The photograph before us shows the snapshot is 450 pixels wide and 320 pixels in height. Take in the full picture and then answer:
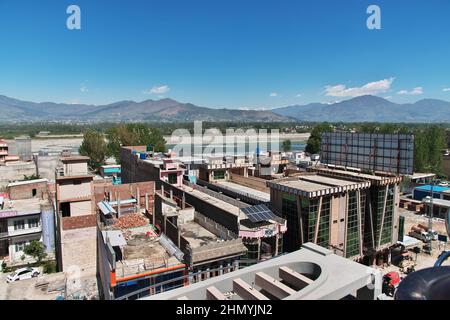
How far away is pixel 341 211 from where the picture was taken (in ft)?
86.7

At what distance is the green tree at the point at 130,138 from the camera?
79.2 m

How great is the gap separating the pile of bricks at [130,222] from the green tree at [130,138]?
2055 inches

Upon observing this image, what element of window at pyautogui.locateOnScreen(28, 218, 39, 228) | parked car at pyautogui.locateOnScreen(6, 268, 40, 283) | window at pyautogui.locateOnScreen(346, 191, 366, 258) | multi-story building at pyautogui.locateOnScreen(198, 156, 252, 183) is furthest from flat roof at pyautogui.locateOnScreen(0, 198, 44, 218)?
window at pyautogui.locateOnScreen(346, 191, 366, 258)

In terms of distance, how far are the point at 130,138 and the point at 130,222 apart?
56.3 metres

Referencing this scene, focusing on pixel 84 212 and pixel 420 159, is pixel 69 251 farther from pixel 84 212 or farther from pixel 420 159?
pixel 420 159

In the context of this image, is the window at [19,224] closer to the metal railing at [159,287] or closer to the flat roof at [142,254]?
the flat roof at [142,254]

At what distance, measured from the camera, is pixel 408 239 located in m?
32.8

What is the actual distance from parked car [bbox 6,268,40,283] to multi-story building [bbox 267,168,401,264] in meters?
20.2

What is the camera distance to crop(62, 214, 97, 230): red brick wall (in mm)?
26031

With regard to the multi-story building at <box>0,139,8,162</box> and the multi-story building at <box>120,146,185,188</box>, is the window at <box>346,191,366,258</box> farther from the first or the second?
the multi-story building at <box>0,139,8,162</box>

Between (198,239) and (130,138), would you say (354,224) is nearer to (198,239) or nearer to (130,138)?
(198,239)

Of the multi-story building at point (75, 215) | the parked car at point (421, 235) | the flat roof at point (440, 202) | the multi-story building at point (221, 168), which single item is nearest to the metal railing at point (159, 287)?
the multi-story building at point (75, 215)

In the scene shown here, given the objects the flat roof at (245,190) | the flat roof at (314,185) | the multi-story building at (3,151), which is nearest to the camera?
the flat roof at (314,185)
